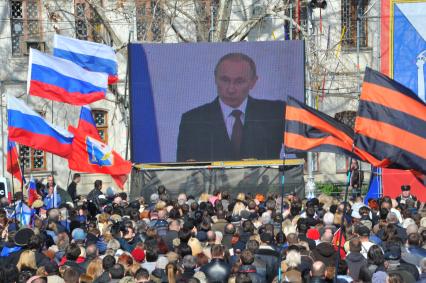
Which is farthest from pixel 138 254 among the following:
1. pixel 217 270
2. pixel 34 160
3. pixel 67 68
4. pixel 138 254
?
pixel 34 160

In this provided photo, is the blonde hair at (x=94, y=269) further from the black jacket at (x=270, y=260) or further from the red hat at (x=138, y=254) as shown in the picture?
the black jacket at (x=270, y=260)

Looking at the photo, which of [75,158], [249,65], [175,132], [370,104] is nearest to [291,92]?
[249,65]


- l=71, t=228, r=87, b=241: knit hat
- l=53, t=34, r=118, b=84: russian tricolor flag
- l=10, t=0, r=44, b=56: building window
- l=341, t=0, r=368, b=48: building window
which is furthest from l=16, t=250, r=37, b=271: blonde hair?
l=341, t=0, r=368, b=48: building window

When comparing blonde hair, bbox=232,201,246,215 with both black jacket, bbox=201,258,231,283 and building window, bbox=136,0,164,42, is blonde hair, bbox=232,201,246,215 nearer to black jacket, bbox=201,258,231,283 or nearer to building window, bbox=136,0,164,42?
black jacket, bbox=201,258,231,283

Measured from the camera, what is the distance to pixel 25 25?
3384 cm

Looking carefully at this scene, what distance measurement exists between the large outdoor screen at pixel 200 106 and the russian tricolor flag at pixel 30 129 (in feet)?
30.8

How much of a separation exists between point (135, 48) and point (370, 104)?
16.5m

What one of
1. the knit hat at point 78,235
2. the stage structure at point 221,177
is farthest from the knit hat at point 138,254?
the stage structure at point 221,177

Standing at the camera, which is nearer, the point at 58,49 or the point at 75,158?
the point at 75,158

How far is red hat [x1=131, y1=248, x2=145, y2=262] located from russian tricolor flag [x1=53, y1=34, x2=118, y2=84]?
31.8 feet

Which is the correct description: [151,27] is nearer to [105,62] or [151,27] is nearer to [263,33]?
[263,33]

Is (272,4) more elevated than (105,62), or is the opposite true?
(272,4)

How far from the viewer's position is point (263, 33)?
3541 cm

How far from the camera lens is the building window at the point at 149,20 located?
1312 inches
